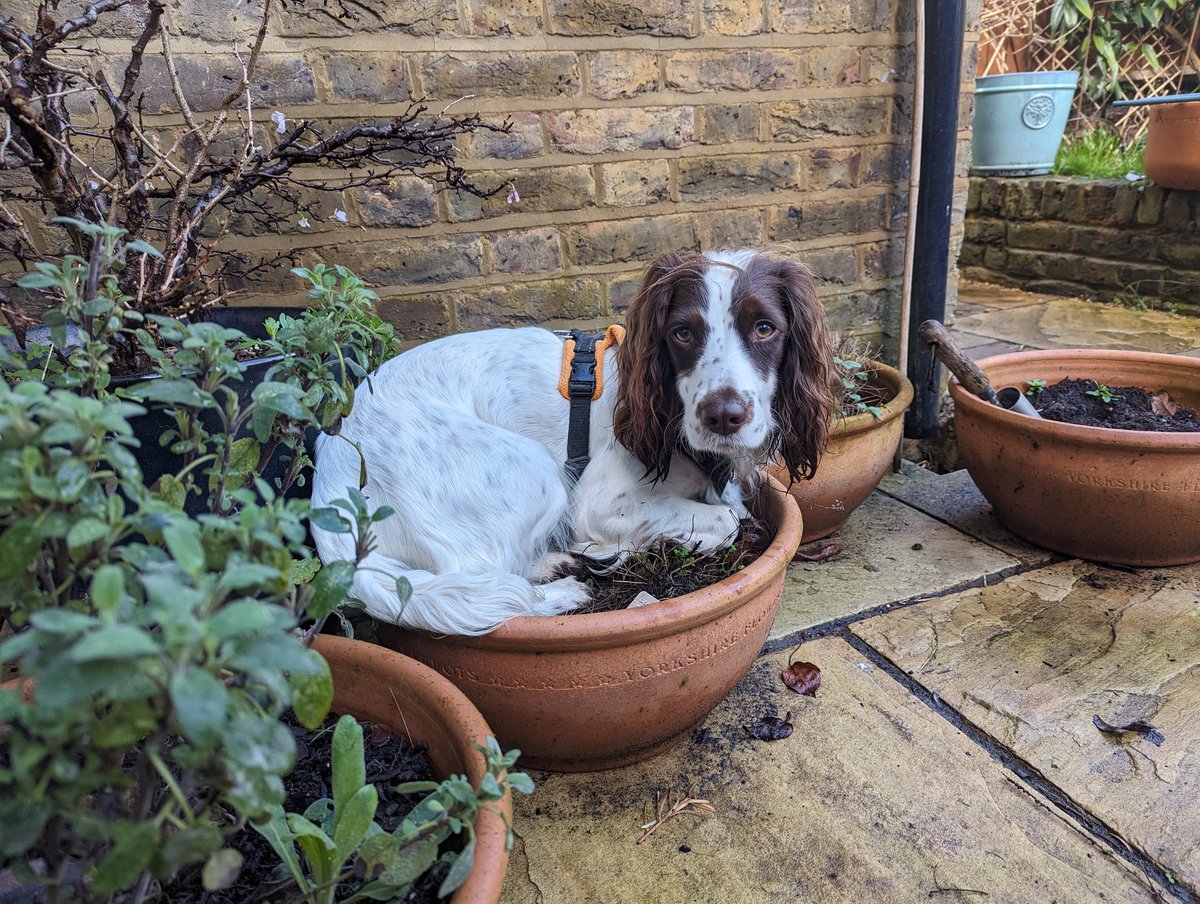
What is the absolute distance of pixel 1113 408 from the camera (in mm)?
2855

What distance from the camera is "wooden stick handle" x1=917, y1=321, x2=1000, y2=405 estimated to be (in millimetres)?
2844

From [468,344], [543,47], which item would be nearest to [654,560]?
[468,344]

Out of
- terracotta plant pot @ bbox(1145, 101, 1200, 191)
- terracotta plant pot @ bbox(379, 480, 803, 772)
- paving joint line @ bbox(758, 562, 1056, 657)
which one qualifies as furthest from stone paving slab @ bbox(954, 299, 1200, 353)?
terracotta plant pot @ bbox(379, 480, 803, 772)

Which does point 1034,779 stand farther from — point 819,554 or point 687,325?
point 687,325

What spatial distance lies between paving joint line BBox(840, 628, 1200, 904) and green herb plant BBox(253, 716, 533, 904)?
1393mm

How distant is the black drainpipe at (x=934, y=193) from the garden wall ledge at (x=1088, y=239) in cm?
337

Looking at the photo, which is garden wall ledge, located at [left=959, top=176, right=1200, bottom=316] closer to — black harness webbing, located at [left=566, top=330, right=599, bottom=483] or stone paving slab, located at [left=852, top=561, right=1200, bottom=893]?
stone paving slab, located at [left=852, top=561, right=1200, bottom=893]

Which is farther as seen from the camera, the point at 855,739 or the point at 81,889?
the point at 855,739

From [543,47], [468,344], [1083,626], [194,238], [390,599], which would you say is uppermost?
[543,47]

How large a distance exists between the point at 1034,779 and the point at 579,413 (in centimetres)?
148

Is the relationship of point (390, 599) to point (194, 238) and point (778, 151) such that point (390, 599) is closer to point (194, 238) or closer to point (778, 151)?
point (194, 238)

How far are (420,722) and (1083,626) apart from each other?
2.06 metres

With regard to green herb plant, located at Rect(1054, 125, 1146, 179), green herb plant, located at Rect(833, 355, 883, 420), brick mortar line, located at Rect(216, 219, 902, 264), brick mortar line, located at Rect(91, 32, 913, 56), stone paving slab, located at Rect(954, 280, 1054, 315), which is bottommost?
stone paving slab, located at Rect(954, 280, 1054, 315)

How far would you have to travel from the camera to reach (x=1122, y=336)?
5055 mm
